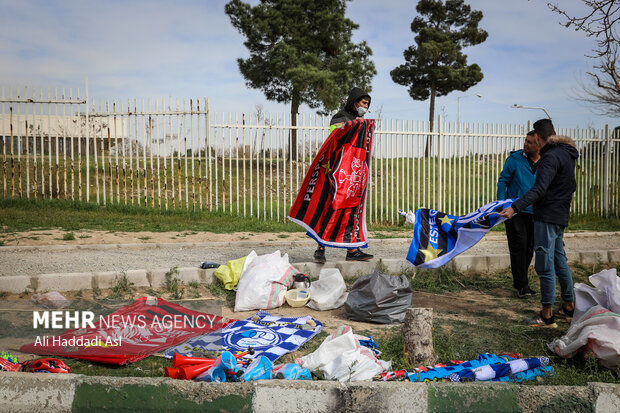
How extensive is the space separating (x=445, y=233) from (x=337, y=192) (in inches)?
66.8

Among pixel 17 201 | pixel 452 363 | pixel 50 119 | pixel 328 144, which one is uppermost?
pixel 50 119

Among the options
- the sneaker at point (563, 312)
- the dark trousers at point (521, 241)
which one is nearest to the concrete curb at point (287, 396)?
the sneaker at point (563, 312)

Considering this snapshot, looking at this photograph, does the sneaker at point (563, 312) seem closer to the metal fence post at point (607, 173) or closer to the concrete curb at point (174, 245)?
the concrete curb at point (174, 245)

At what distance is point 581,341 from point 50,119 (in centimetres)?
1392

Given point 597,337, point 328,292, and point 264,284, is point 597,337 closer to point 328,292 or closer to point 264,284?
point 328,292

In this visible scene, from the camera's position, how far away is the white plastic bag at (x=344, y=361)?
354 centimetres

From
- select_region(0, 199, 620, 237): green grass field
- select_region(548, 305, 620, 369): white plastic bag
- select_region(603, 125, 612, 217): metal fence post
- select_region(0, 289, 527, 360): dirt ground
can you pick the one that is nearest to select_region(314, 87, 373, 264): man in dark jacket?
select_region(0, 289, 527, 360): dirt ground

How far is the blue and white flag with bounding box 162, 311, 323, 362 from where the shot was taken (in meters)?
4.12

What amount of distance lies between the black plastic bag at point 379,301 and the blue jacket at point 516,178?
6.40 feet

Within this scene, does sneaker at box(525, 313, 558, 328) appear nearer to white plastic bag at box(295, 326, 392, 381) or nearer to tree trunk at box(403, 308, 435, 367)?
tree trunk at box(403, 308, 435, 367)

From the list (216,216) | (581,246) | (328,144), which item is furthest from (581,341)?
(216,216)

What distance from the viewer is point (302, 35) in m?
24.8

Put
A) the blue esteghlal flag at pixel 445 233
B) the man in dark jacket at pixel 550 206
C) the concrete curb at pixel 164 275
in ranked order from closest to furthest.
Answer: the man in dark jacket at pixel 550 206
the blue esteghlal flag at pixel 445 233
the concrete curb at pixel 164 275

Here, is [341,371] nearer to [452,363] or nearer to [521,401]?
[452,363]
